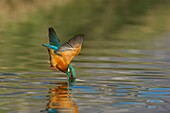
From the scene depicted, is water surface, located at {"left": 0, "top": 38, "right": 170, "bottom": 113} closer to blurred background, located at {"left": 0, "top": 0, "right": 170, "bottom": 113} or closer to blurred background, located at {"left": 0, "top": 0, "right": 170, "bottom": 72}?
blurred background, located at {"left": 0, "top": 0, "right": 170, "bottom": 113}

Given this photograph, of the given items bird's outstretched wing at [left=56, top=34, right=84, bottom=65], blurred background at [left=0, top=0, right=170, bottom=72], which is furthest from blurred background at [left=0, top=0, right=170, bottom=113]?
bird's outstretched wing at [left=56, top=34, right=84, bottom=65]

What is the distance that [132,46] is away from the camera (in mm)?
19703

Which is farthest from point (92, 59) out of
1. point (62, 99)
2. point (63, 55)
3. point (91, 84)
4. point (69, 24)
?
point (69, 24)

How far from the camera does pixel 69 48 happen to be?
12219 millimetres

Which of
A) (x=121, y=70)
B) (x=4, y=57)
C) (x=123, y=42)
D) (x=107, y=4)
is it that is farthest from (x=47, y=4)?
(x=121, y=70)

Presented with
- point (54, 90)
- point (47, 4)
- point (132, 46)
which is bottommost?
point (54, 90)

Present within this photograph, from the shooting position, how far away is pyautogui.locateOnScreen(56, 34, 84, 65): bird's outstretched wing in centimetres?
1209

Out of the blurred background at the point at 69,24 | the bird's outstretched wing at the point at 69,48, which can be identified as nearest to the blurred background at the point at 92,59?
the blurred background at the point at 69,24

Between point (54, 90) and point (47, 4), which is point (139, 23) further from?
point (54, 90)

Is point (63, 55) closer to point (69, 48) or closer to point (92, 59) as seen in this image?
point (69, 48)

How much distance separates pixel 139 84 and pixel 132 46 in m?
7.53

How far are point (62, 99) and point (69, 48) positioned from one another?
1.57 m

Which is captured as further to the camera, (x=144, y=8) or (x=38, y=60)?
(x=144, y=8)

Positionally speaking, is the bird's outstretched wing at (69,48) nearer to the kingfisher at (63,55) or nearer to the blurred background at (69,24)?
the kingfisher at (63,55)
